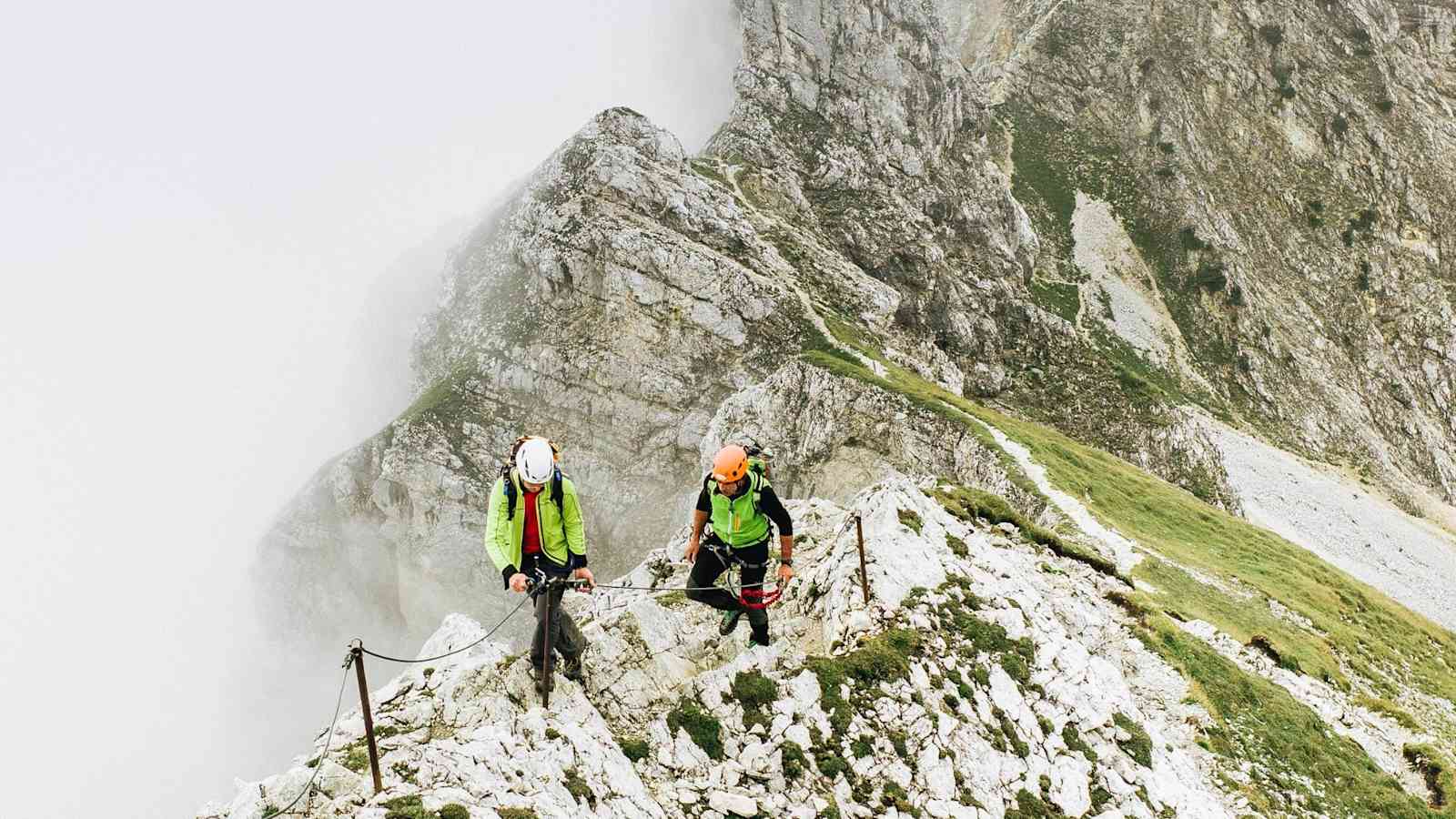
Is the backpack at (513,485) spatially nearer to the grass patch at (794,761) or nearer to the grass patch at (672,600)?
the grass patch at (672,600)

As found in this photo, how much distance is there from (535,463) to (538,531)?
133cm

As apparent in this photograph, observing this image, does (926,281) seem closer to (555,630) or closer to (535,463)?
(555,630)

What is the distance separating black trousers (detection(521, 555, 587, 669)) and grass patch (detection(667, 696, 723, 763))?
1918mm

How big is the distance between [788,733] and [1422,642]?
109 feet

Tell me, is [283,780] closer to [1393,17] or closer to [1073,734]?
[1073,734]

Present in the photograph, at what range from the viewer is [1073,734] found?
41.1 ft

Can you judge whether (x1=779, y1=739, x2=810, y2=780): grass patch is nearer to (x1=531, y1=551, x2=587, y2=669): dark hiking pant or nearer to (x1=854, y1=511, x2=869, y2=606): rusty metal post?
(x1=531, y1=551, x2=587, y2=669): dark hiking pant

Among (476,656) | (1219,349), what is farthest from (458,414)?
(1219,349)

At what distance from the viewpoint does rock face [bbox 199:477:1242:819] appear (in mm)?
9570

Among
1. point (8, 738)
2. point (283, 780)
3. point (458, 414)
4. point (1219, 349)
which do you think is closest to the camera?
point (283, 780)

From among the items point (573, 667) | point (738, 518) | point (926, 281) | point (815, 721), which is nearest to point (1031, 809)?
point (815, 721)

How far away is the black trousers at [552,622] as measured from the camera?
10.9 m

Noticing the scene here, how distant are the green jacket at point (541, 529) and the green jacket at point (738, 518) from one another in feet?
9.05

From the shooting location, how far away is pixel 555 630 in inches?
438
